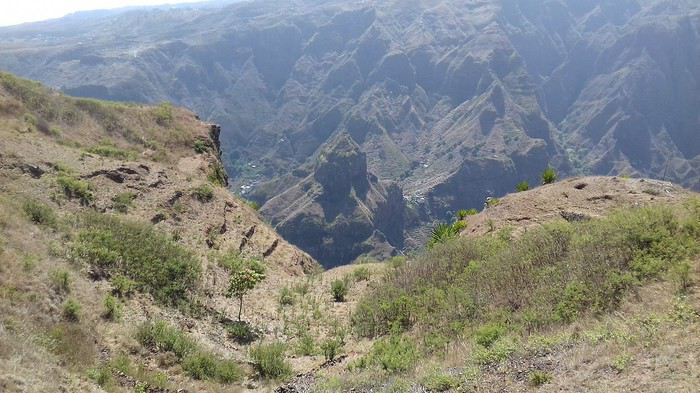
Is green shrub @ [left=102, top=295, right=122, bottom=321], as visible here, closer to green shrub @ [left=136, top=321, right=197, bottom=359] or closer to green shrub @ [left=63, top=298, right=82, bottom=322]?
green shrub @ [left=136, top=321, right=197, bottom=359]

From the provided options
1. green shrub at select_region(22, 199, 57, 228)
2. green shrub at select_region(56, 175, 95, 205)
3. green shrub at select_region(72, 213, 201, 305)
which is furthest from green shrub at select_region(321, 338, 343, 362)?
green shrub at select_region(56, 175, 95, 205)

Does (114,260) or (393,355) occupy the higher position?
(114,260)

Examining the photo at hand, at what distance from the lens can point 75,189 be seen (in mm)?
24016

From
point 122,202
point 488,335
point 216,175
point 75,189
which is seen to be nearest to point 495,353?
point 488,335

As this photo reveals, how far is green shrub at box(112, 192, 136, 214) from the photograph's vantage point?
2517 cm

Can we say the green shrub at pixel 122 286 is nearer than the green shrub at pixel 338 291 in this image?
Yes

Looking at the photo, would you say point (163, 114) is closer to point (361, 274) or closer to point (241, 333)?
point (361, 274)

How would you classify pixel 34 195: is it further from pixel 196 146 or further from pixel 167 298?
pixel 196 146

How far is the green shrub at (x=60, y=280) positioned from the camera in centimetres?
1425

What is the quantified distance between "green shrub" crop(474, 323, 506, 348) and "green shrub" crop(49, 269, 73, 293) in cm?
1147

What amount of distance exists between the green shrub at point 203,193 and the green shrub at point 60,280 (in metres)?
15.1

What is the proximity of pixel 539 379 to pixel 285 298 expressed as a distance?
13.3 metres

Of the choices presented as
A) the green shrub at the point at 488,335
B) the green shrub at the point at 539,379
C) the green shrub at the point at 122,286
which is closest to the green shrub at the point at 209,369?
the green shrub at the point at 122,286

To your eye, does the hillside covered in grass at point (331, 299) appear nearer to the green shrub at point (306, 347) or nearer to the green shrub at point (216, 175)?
the green shrub at point (306, 347)
